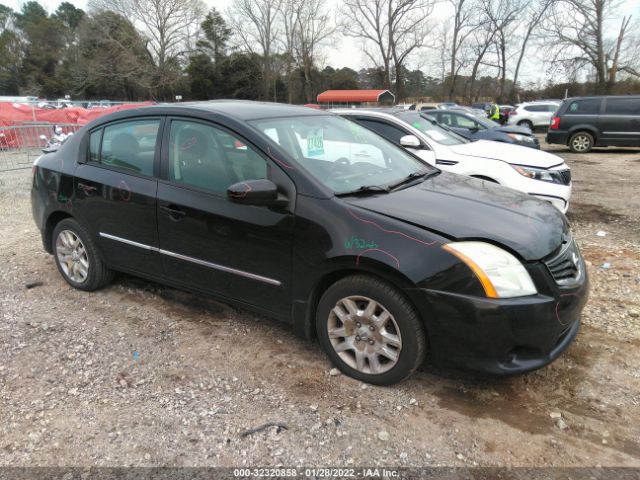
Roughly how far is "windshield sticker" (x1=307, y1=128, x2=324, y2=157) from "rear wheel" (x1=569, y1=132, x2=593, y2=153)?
14.0 meters

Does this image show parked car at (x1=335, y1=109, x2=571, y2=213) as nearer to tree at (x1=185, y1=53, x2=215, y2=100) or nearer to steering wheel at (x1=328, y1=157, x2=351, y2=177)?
steering wheel at (x1=328, y1=157, x2=351, y2=177)

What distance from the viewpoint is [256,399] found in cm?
283

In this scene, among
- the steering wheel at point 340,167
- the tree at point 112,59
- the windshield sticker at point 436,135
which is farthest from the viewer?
the tree at point 112,59

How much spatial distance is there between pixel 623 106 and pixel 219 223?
49.1ft

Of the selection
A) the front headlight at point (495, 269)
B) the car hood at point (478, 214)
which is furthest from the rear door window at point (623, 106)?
the front headlight at point (495, 269)

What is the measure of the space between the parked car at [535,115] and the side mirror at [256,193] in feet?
76.8

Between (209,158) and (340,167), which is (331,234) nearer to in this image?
(340,167)

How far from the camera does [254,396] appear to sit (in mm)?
2859

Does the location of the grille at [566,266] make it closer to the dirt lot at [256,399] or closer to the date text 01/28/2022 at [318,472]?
the dirt lot at [256,399]

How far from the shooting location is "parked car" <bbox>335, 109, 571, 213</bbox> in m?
5.95

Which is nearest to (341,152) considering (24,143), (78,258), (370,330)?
(370,330)

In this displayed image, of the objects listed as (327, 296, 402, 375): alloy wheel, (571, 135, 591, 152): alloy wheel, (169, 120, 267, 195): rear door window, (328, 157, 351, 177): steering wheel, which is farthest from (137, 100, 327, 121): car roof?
(571, 135, 591, 152): alloy wheel

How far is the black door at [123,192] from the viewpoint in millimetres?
3600

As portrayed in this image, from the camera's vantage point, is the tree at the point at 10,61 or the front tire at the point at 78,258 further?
the tree at the point at 10,61
